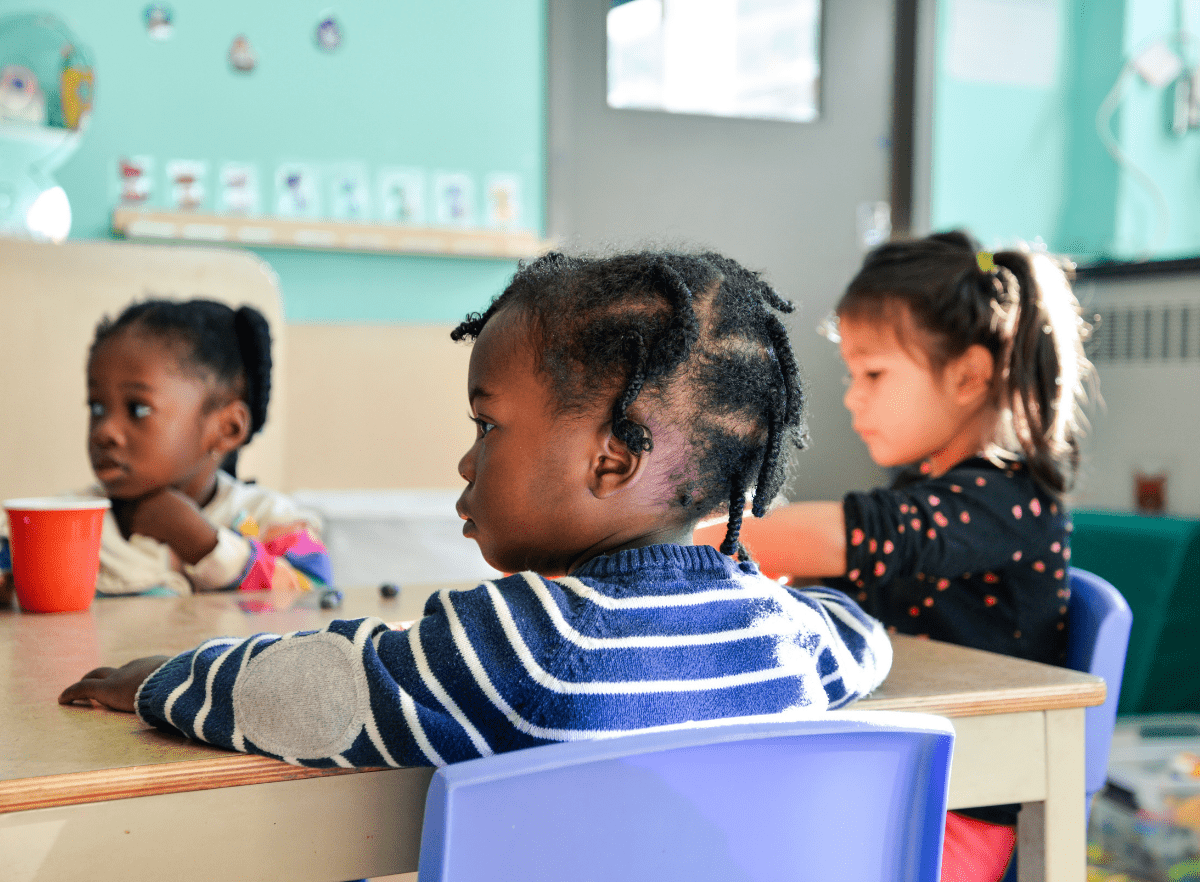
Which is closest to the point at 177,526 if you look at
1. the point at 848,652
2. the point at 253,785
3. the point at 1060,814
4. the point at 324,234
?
the point at 253,785

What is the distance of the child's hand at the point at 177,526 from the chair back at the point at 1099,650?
0.97 metres

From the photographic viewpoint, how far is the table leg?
0.80 metres

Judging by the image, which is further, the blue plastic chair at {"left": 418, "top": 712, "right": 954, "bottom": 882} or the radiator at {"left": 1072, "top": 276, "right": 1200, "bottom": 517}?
the radiator at {"left": 1072, "top": 276, "right": 1200, "bottom": 517}

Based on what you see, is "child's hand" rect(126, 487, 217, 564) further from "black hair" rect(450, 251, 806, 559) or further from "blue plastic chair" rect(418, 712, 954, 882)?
"blue plastic chair" rect(418, 712, 954, 882)

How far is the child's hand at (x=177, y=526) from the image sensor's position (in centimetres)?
128

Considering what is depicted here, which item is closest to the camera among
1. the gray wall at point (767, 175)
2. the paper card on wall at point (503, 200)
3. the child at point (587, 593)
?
the child at point (587, 593)

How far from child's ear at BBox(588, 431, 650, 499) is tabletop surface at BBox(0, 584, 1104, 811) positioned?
8.7 inches

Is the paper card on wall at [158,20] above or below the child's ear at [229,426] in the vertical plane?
above

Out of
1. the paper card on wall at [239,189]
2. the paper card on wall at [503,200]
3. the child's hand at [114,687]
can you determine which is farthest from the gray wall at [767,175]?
the child's hand at [114,687]

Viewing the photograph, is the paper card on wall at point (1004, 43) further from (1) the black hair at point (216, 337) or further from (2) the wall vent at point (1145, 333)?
(1) the black hair at point (216, 337)

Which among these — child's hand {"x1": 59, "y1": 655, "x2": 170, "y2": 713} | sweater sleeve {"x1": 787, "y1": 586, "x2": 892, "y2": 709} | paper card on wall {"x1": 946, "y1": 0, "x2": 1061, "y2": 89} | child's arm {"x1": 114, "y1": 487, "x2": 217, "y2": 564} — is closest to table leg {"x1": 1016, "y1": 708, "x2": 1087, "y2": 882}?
sweater sleeve {"x1": 787, "y1": 586, "x2": 892, "y2": 709}

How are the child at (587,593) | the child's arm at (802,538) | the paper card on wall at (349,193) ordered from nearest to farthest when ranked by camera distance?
the child at (587,593) → the child's arm at (802,538) → the paper card on wall at (349,193)

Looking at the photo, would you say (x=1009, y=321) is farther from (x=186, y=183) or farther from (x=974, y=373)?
(x=186, y=183)

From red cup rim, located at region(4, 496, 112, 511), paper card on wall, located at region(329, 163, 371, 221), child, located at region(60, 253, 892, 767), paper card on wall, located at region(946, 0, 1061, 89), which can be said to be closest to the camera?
child, located at region(60, 253, 892, 767)
